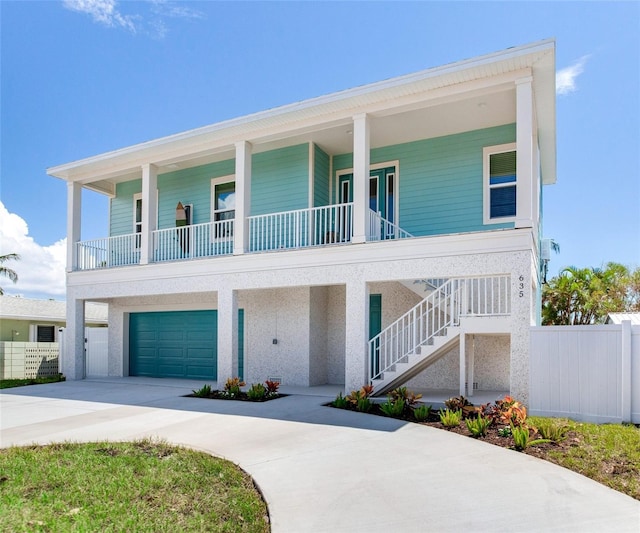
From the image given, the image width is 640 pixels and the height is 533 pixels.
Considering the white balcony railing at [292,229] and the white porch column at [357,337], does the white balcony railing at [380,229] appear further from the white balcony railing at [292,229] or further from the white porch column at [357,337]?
the white porch column at [357,337]

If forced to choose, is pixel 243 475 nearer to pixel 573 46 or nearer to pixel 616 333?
pixel 616 333

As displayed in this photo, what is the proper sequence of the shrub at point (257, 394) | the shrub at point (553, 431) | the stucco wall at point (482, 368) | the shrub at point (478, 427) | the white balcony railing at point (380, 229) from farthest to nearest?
the stucco wall at point (482, 368)
the white balcony railing at point (380, 229)
the shrub at point (257, 394)
the shrub at point (478, 427)
the shrub at point (553, 431)

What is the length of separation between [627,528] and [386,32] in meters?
11.5

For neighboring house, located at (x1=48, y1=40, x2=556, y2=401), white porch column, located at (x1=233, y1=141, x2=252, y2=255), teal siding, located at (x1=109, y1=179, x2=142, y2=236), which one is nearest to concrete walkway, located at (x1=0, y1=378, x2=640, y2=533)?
neighboring house, located at (x1=48, y1=40, x2=556, y2=401)

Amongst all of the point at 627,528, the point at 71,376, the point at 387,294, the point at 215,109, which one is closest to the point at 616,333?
the point at 627,528

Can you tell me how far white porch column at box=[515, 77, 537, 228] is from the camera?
350 inches

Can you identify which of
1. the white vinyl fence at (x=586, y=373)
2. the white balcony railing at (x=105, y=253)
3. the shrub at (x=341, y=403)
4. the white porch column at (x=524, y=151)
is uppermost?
the white porch column at (x=524, y=151)

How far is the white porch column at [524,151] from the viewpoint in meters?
8.89

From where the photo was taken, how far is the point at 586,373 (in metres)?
8.05

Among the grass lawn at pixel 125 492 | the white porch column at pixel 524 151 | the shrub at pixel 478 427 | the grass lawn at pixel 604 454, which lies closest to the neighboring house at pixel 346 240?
the white porch column at pixel 524 151

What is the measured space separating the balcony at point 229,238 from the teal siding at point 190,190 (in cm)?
61

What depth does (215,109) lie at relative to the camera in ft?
52.1

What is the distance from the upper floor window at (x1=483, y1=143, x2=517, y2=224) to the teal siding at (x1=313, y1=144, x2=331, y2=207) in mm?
4224

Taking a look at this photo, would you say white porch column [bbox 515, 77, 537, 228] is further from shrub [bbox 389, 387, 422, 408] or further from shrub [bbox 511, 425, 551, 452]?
shrub [bbox 511, 425, 551, 452]
